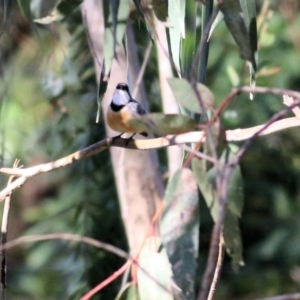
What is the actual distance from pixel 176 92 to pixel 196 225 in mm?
172

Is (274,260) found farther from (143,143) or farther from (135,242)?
(143,143)

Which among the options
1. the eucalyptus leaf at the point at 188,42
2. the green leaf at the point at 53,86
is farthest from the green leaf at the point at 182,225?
the green leaf at the point at 53,86

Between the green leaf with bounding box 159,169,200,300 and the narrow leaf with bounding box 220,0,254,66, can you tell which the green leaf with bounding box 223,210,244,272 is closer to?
the green leaf with bounding box 159,169,200,300

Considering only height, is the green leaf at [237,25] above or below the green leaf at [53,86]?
above

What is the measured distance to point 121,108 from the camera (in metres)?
1.63

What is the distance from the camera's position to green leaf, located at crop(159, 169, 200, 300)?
2.75 feet

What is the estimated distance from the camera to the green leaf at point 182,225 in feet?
2.75

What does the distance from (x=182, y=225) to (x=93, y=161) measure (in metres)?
1.42

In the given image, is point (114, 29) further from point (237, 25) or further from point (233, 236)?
point (233, 236)

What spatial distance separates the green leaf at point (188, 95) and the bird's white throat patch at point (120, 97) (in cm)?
83

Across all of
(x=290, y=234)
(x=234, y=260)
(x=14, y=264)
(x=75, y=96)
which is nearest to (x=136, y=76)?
(x=75, y=96)

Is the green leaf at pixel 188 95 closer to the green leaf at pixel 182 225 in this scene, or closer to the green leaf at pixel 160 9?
the green leaf at pixel 182 225

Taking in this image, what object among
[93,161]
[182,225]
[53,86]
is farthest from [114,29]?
[93,161]

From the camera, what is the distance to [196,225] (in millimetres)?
856
